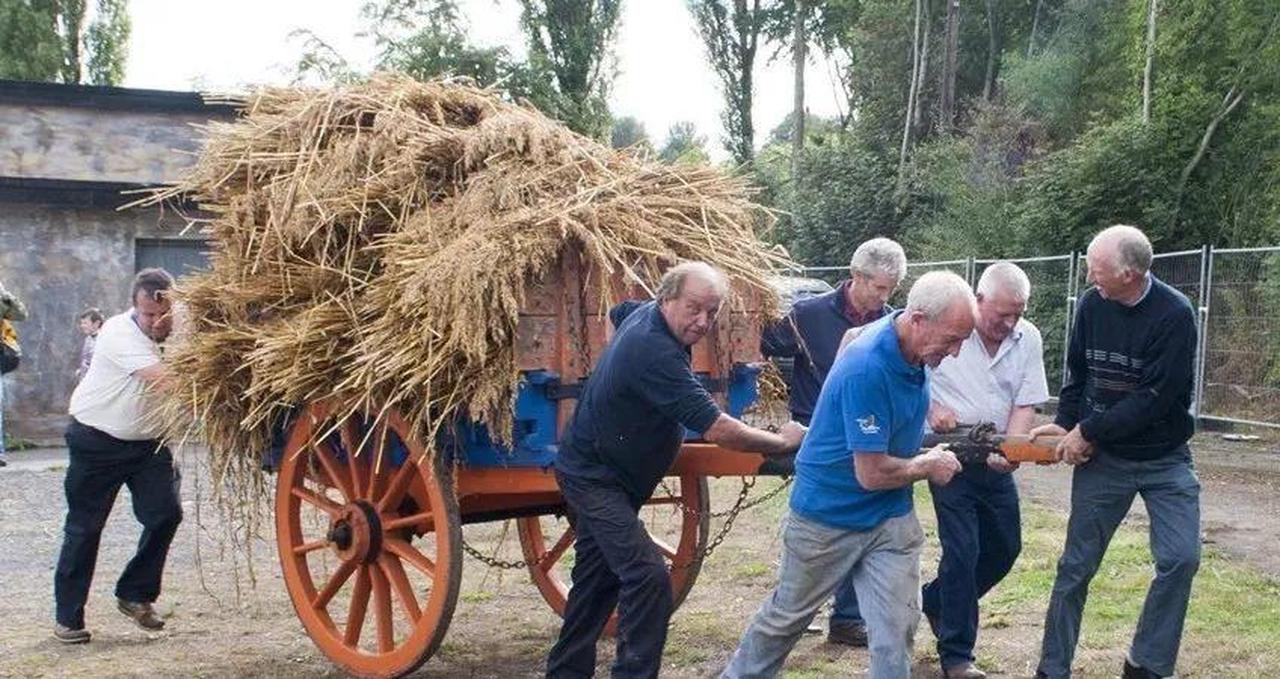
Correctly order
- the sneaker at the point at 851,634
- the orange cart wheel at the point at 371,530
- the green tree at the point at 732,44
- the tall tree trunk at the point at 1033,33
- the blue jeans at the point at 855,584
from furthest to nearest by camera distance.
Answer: the green tree at the point at 732,44 → the tall tree trunk at the point at 1033,33 → the sneaker at the point at 851,634 → the orange cart wheel at the point at 371,530 → the blue jeans at the point at 855,584

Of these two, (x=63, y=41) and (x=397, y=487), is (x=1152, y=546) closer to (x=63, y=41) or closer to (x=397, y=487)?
(x=397, y=487)

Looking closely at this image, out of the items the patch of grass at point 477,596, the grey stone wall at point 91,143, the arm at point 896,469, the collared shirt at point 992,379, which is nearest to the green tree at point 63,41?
the grey stone wall at point 91,143

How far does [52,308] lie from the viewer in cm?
1752

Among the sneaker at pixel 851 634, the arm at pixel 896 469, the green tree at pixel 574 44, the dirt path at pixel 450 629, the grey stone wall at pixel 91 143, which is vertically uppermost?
the green tree at pixel 574 44

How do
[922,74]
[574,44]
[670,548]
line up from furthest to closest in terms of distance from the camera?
[922,74], [574,44], [670,548]

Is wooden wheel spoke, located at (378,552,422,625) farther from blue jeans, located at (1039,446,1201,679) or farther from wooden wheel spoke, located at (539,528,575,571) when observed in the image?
blue jeans, located at (1039,446,1201,679)

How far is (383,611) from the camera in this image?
6594 millimetres

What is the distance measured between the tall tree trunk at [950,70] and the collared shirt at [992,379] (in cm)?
2653

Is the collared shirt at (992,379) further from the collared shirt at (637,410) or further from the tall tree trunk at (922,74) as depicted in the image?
the tall tree trunk at (922,74)

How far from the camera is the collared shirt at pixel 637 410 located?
5.41m

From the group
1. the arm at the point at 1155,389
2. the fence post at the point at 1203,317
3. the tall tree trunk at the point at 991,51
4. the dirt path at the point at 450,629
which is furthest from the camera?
the tall tree trunk at the point at 991,51

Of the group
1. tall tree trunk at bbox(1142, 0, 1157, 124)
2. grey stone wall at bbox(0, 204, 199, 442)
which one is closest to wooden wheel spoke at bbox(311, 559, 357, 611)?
grey stone wall at bbox(0, 204, 199, 442)

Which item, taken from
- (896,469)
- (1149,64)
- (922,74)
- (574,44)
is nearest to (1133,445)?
(896,469)

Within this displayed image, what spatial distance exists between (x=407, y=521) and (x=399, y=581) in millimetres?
328
